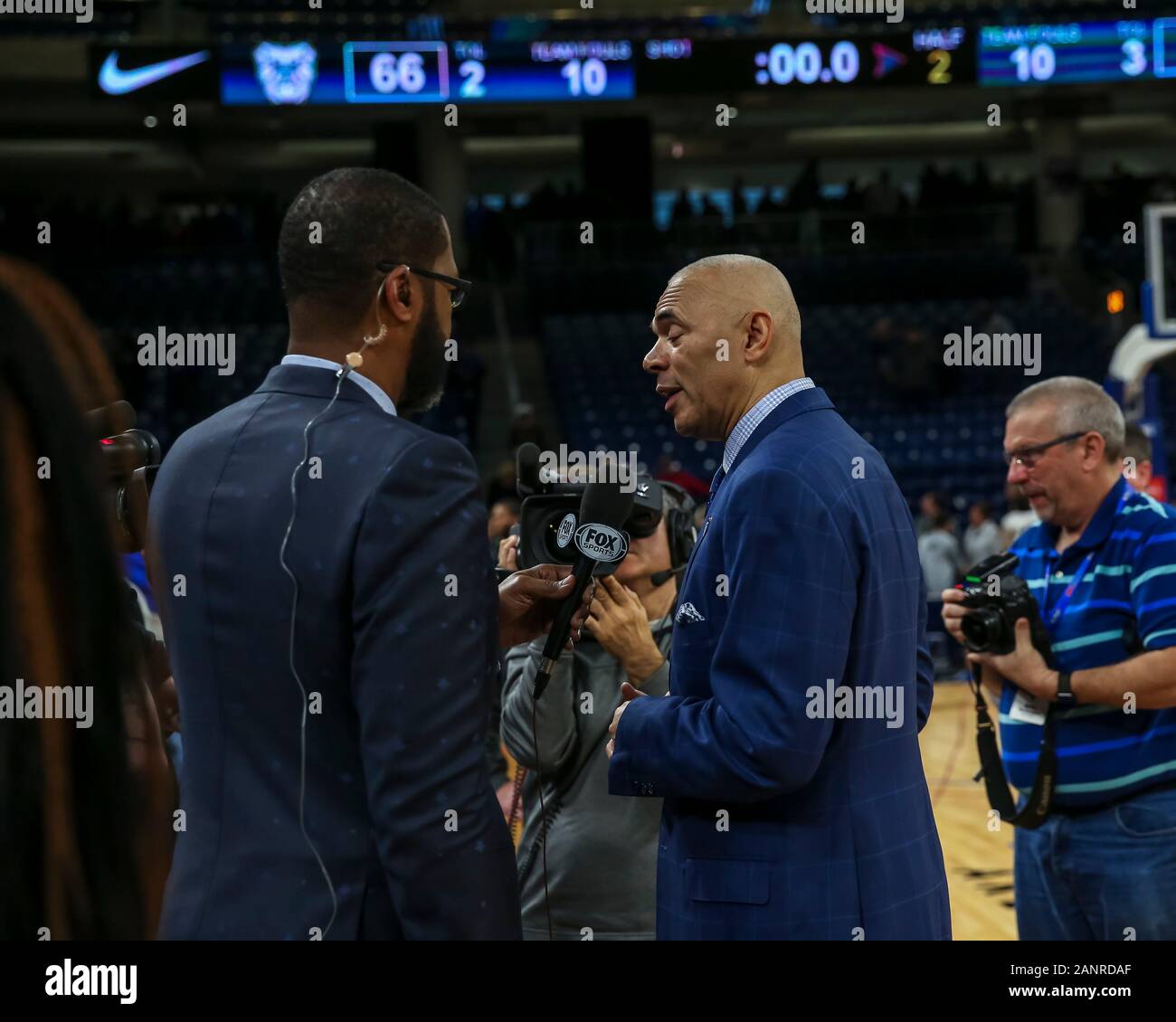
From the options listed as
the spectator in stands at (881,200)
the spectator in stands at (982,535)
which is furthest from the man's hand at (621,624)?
the spectator in stands at (881,200)

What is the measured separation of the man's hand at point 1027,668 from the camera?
2.61 metres

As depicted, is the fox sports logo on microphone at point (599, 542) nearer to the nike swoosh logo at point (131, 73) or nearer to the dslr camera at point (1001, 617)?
the dslr camera at point (1001, 617)

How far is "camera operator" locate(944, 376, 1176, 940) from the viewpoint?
2.53m

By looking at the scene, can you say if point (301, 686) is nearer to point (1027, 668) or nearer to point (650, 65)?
point (1027, 668)

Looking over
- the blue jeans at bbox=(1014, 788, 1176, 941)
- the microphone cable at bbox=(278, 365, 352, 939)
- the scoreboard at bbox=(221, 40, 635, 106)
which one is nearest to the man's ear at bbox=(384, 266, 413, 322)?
the microphone cable at bbox=(278, 365, 352, 939)

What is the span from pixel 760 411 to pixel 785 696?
16.8 inches

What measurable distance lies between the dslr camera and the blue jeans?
0.33m

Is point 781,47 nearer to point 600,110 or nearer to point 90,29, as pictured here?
point 600,110

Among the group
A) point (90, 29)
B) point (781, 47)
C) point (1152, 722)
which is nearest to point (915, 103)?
point (781, 47)

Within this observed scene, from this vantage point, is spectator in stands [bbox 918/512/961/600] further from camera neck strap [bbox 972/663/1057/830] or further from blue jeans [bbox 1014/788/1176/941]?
blue jeans [bbox 1014/788/1176/941]

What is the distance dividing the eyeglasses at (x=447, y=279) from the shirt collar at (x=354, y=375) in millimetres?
124

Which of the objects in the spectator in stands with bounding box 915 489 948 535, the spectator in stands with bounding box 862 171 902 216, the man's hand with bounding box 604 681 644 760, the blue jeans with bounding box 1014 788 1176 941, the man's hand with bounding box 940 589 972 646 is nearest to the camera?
the man's hand with bounding box 604 681 644 760

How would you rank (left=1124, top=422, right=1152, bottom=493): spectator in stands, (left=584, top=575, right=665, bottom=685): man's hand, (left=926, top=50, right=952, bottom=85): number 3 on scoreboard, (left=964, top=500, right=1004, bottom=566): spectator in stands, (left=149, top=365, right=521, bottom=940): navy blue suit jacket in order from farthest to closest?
(left=926, top=50, right=952, bottom=85): number 3 on scoreboard < (left=964, top=500, right=1004, bottom=566): spectator in stands < (left=1124, top=422, right=1152, bottom=493): spectator in stands < (left=584, top=575, right=665, bottom=685): man's hand < (left=149, top=365, right=521, bottom=940): navy blue suit jacket

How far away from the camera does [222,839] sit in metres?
1.43
